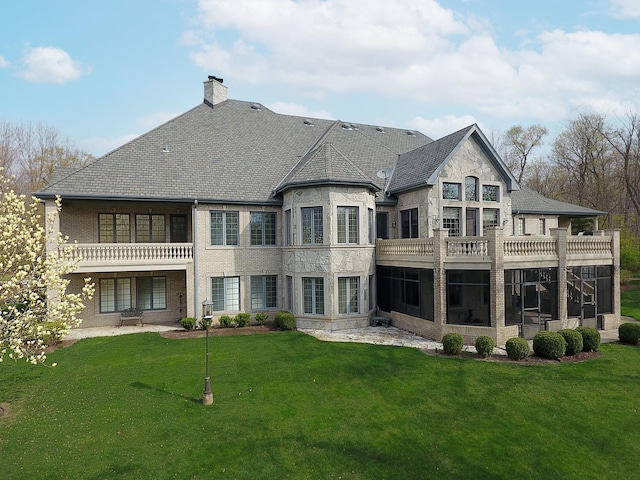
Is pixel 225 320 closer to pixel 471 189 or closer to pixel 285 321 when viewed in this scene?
pixel 285 321

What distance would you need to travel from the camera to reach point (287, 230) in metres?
22.4

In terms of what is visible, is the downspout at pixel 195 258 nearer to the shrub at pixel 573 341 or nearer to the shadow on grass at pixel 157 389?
the shadow on grass at pixel 157 389

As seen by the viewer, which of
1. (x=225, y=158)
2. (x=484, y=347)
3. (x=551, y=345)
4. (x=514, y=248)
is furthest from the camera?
(x=225, y=158)

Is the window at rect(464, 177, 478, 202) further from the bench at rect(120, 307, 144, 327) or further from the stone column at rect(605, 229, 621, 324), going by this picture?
the bench at rect(120, 307, 144, 327)

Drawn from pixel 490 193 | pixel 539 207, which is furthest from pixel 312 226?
pixel 539 207

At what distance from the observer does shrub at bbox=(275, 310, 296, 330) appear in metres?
20.4

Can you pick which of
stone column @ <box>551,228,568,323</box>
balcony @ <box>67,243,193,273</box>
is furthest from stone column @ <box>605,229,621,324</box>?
balcony @ <box>67,243,193,273</box>

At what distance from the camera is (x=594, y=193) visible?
50156mm

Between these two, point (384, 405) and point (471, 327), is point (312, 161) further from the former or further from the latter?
point (384, 405)

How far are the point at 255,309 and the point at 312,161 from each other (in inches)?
370

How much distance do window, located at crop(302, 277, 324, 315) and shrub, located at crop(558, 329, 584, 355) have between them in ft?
37.0

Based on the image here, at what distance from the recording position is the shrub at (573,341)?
15383 mm

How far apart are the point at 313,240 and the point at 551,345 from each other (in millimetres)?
11957

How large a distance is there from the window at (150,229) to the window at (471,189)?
18.5 meters
